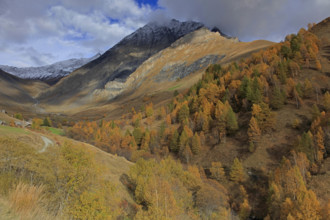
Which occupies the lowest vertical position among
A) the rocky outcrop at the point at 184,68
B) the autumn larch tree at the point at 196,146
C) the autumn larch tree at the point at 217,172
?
the autumn larch tree at the point at 217,172

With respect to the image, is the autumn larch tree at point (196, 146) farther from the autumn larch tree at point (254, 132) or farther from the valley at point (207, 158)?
the autumn larch tree at point (254, 132)

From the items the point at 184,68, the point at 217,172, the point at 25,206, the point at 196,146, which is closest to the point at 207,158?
the point at 196,146

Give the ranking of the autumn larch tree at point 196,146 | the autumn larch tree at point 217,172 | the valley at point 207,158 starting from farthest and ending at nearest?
the autumn larch tree at point 196,146, the autumn larch tree at point 217,172, the valley at point 207,158

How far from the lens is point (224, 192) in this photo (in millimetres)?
52281

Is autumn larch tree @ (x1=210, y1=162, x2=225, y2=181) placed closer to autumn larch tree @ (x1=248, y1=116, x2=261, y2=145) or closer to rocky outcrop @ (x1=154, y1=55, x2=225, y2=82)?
autumn larch tree @ (x1=248, y1=116, x2=261, y2=145)

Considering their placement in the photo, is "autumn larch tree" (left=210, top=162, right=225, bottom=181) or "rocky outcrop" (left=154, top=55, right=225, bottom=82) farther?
"rocky outcrop" (left=154, top=55, right=225, bottom=82)

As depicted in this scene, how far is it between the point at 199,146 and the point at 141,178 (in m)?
40.0

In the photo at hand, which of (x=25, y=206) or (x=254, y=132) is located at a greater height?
(x=254, y=132)

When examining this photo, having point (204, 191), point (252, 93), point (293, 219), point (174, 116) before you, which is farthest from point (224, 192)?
point (174, 116)

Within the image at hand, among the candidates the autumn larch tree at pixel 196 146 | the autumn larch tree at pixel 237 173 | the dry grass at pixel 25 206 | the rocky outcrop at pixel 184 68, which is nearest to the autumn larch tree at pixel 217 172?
the autumn larch tree at pixel 237 173

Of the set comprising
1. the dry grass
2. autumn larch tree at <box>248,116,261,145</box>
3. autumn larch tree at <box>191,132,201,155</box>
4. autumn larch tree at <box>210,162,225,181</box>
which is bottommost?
autumn larch tree at <box>210,162,225,181</box>

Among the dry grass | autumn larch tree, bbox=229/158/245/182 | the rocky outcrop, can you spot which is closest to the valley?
the dry grass

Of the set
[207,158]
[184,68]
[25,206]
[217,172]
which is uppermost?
[184,68]

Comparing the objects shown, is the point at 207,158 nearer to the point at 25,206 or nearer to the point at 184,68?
the point at 25,206
